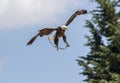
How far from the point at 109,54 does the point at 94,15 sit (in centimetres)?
285

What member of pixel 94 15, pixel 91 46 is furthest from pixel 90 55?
pixel 94 15

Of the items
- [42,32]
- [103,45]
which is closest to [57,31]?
[42,32]

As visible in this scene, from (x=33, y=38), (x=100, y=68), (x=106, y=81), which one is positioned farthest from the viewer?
(x=100, y=68)

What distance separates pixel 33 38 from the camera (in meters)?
5.13

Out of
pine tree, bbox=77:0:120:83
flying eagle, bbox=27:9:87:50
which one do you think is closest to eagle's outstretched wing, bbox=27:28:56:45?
flying eagle, bbox=27:9:87:50

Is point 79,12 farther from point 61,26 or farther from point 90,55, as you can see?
point 90,55

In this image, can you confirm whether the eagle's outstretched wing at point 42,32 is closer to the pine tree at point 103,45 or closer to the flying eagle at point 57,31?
the flying eagle at point 57,31

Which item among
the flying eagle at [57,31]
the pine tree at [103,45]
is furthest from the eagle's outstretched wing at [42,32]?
the pine tree at [103,45]

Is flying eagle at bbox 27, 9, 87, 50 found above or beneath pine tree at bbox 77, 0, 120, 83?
beneath

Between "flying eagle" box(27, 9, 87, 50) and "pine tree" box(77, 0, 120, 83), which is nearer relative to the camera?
"flying eagle" box(27, 9, 87, 50)

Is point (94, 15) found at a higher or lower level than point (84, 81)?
higher

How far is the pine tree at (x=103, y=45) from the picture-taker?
A: 31.7m

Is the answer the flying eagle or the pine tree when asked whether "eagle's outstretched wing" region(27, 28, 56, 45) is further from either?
the pine tree

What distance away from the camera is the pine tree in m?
31.7
